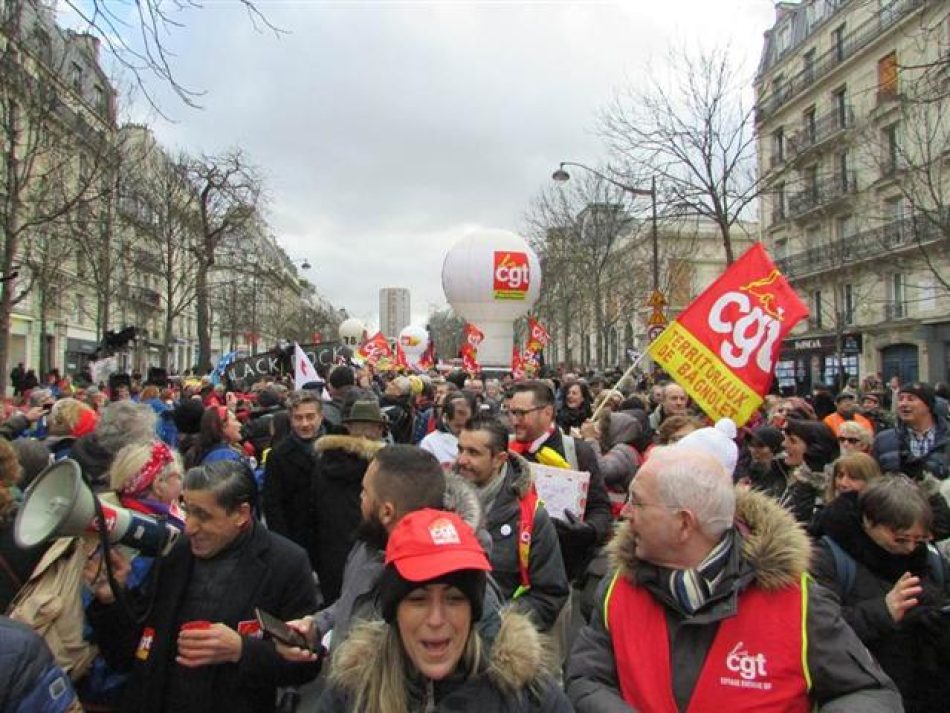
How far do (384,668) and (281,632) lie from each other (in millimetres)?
550

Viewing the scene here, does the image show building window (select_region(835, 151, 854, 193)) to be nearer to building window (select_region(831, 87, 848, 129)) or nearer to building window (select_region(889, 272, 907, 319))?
building window (select_region(831, 87, 848, 129))

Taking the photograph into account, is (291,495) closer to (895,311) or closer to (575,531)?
(575,531)

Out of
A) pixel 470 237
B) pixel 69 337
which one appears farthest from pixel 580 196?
pixel 69 337

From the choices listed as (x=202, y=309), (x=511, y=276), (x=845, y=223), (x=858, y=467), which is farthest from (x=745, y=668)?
(x=845, y=223)

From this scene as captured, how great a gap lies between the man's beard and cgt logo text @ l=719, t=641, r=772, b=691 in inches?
44.1

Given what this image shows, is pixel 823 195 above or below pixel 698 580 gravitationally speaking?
above

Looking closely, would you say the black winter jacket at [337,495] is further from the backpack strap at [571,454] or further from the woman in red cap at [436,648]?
the woman in red cap at [436,648]

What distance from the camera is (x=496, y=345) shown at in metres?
23.9

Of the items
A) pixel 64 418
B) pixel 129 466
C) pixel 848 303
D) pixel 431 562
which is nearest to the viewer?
pixel 431 562

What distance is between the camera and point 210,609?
8.97ft

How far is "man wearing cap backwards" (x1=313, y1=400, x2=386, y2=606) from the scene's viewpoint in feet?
15.2

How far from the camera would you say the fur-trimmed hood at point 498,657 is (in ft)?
6.28

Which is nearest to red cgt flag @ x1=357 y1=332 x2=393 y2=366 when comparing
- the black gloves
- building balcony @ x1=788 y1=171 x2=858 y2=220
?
the black gloves

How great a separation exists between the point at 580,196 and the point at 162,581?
1344 inches
